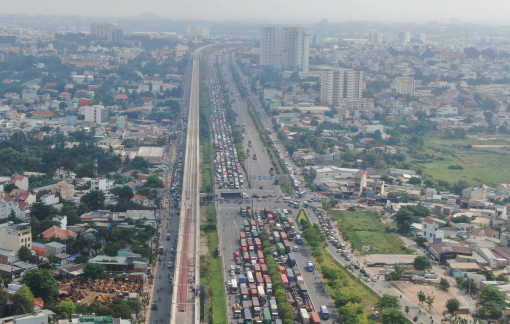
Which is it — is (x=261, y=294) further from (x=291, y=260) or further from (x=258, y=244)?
(x=258, y=244)

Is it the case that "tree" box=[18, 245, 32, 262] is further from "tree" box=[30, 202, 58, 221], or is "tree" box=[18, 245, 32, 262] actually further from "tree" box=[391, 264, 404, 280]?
"tree" box=[391, 264, 404, 280]

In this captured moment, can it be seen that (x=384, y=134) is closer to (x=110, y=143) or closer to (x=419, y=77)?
(x=110, y=143)

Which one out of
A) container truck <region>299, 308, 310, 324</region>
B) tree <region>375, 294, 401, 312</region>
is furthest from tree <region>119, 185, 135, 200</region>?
tree <region>375, 294, 401, 312</region>

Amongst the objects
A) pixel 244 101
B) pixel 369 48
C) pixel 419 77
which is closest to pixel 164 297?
pixel 244 101

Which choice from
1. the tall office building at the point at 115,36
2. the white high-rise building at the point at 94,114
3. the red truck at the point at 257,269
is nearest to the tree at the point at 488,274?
the red truck at the point at 257,269

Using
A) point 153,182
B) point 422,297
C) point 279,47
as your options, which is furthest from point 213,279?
point 279,47

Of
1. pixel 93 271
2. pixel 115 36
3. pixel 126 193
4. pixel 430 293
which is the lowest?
pixel 430 293
